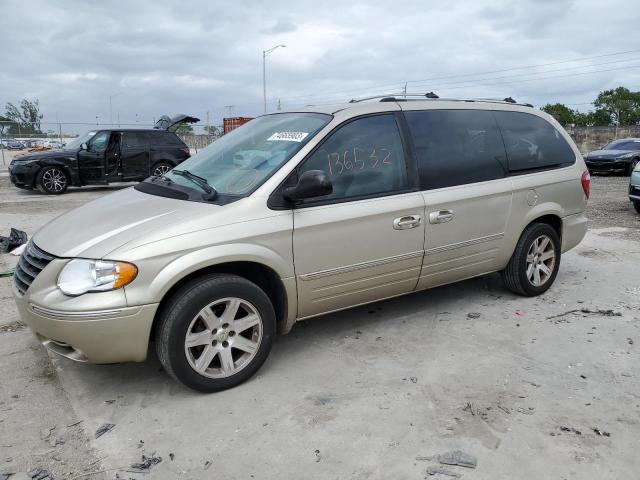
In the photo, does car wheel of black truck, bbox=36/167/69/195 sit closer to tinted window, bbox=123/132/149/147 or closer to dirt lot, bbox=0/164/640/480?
tinted window, bbox=123/132/149/147

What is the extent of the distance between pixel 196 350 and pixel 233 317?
29 cm

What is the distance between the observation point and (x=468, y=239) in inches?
174

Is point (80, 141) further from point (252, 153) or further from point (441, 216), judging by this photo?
point (441, 216)

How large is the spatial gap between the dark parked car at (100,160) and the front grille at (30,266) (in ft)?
34.4

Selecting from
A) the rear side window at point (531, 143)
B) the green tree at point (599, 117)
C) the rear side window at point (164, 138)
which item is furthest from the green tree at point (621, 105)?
the rear side window at point (531, 143)

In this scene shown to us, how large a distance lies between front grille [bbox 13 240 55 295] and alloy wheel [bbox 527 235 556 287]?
12.8 ft

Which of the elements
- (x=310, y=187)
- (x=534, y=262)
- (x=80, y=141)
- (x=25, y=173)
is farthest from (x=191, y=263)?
(x=80, y=141)

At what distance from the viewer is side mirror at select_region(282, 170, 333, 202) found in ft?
11.0


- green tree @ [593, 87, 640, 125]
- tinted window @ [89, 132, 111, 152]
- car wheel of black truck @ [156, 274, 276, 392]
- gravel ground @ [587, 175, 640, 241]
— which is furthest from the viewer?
green tree @ [593, 87, 640, 125]

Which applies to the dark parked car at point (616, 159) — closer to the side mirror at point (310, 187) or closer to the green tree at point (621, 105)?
the side mirror at point (310, 187)

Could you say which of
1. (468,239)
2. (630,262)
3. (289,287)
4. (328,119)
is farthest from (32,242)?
(630,262)

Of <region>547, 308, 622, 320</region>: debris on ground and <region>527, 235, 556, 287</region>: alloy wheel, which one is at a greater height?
<region>527, 235, 556, 287</region>: alloy wheel

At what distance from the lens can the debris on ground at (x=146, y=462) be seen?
2.69 metres

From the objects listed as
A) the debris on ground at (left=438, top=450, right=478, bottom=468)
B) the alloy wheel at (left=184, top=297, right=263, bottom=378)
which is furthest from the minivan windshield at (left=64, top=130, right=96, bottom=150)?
the debris on ground at (left=438, top=450, right=478, bottom=468)
